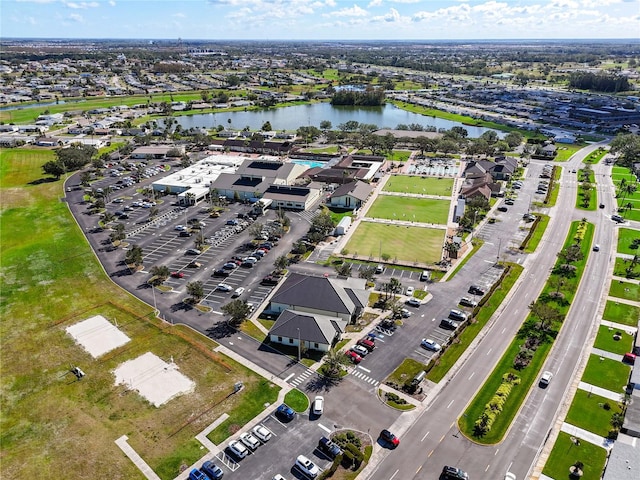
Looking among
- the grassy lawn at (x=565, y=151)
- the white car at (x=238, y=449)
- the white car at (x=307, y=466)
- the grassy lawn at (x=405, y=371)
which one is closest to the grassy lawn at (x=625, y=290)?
the grassy lawn at (x=405, y=371)

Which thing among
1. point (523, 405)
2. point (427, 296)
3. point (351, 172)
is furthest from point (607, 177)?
point (523, 405)

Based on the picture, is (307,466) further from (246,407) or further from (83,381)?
(83,381)

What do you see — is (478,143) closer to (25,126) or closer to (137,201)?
(137,201)

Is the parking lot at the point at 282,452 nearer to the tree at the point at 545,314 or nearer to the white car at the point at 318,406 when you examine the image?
the white car at the point at 318,406

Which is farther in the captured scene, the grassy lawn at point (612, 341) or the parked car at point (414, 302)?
the parked car at point (414, 302)

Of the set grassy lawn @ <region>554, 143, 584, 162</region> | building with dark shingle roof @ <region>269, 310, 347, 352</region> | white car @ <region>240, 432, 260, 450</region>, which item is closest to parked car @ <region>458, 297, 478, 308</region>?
building with dark shingle roof @ <region>269, 310, 347, 352</region>

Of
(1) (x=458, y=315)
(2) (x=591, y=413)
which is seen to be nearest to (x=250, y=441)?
(1) (x=458, y=315)
